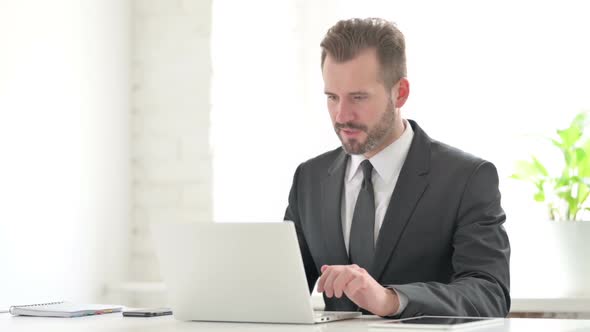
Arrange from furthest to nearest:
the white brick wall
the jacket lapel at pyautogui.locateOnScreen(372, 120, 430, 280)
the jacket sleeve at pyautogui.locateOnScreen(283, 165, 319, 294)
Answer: the white brick wall, the jacket sleeve at pyautogui.locateOnScreen(283, 165, 319, 294), the jacket lapel at pyautogui.locateOnScreen(372, 120, 430, 280)

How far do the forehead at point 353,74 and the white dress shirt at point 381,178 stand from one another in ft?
0.54

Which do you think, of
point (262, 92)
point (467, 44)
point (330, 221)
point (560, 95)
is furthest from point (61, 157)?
point (560, 95)

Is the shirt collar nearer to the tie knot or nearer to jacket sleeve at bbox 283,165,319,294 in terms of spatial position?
the tie knot

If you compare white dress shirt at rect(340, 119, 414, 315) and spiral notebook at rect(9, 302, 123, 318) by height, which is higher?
white dress shirt at rect(340, 119, 414, 315)

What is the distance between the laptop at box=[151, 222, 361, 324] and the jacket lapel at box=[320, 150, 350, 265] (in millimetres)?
471

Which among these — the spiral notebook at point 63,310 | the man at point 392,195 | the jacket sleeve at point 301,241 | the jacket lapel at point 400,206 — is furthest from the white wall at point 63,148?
the jacket lapel at point 400,206

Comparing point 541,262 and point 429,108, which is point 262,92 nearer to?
point 429,108

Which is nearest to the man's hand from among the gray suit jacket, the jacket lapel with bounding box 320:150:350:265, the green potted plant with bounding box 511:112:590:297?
the gray suit jacket

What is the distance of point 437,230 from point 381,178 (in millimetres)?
204

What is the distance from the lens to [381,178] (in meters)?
2.50

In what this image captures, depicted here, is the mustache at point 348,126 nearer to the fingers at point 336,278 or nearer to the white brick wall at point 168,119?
the fingers at point 336,278

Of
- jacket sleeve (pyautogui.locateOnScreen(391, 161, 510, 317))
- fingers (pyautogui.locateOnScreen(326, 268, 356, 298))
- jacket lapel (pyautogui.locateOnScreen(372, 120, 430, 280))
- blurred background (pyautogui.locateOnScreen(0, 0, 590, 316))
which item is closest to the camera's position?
fingers (pyautogui.locateOnScreen(326, 268, 356, 298))

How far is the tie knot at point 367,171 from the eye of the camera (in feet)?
8.11

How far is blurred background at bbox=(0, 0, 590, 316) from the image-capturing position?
10.6 feet
